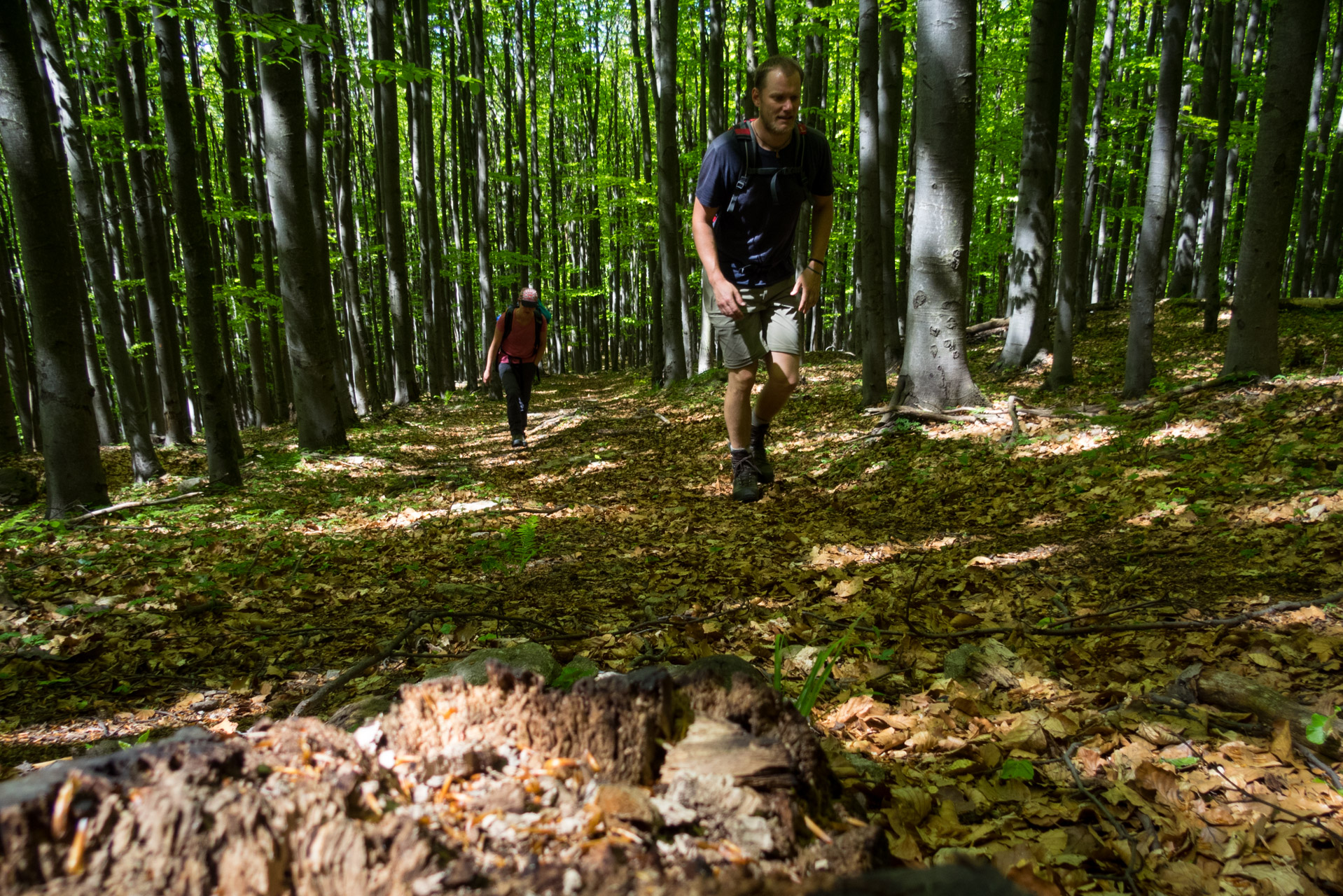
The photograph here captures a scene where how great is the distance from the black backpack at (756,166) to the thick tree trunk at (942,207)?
2246 mm

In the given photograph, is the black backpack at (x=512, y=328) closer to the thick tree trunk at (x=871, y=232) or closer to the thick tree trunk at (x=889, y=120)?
the thick tree trunk at (x=871, y=232)

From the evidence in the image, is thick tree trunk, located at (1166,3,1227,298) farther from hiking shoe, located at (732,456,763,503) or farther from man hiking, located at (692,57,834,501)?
hiking shoe, located at (732,456,763,503)

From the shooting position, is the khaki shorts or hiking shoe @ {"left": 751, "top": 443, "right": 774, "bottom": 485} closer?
the khaki shorts

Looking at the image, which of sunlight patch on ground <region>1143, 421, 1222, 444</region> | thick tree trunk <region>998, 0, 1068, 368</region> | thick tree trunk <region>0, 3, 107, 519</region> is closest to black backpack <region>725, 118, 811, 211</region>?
sunlight patch on ground <region>1143, 421, 1222, 444</region>

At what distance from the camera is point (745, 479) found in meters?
5.25

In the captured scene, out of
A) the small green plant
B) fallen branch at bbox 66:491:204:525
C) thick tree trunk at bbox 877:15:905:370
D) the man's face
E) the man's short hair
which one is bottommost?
fallen branch at bbox 66:491:204:525

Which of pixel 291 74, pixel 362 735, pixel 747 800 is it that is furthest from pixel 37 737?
pixel 291 74

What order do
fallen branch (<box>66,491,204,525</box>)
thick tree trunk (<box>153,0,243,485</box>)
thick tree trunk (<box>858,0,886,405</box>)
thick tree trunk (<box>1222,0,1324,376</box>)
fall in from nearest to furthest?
fallen branch (<box>66,491,204,525</box>)
thick tree trunk (<box>1222,0,1324,376</box>)
thick tree trunk (<box>153,0,243,485</box>)
thick tree trunk (<box>858,0,886,405</box>)

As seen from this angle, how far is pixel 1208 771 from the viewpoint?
166cm

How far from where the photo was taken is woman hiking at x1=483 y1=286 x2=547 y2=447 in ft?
31.0

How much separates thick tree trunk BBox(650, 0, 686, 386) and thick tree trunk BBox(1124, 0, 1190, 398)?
8.92m

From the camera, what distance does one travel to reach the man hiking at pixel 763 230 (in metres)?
4.29

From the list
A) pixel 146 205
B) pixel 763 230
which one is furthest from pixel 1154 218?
pixel 146 205

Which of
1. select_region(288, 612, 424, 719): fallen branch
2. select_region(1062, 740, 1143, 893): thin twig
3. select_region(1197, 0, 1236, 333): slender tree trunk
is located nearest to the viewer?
select_region(1062, 740, 1143, 893): thin twig
